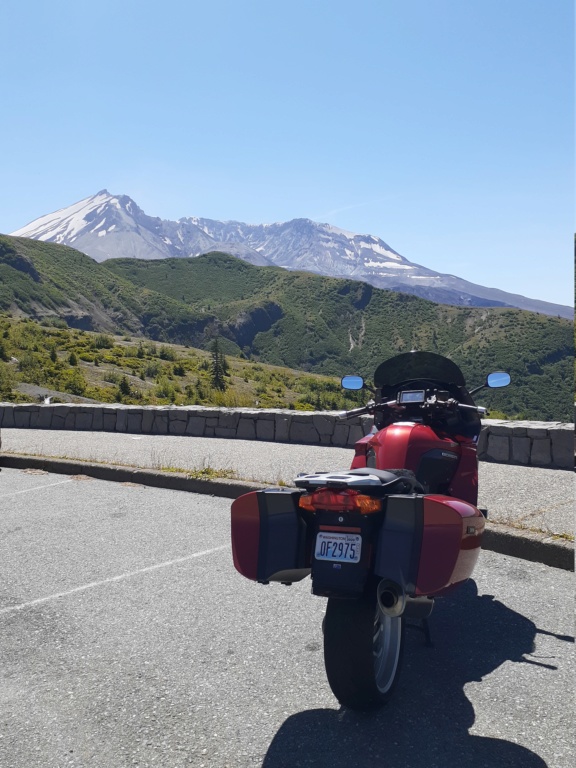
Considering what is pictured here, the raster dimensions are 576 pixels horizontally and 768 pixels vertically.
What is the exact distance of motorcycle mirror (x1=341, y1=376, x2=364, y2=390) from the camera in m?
5.49

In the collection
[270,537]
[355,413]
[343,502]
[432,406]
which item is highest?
[432,406]

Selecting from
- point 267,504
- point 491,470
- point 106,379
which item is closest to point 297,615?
point 267,504

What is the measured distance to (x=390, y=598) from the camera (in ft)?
10.8

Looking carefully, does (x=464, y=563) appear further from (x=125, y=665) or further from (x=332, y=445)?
(x=332, y=445)

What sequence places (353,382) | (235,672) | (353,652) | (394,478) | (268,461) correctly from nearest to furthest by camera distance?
(353,652)
(394,478)
(235,672)
(353,382)
(268,461)

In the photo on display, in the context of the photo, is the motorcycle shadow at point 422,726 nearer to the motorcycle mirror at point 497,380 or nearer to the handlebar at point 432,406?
the handlebar at point 432,406

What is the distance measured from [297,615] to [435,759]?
1.75 metres

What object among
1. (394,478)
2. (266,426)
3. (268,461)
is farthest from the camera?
(266,426)

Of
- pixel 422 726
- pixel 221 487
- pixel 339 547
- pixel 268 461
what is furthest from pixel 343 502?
pixel 268 461

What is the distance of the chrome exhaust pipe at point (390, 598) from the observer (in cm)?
322

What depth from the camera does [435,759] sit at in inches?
120

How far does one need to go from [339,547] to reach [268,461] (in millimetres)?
7494

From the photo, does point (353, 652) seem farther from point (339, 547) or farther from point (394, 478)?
point (394, 478)

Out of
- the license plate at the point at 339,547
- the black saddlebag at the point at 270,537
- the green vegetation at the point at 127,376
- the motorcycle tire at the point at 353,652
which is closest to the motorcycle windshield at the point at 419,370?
the black saddlebag at the point at 270,537
